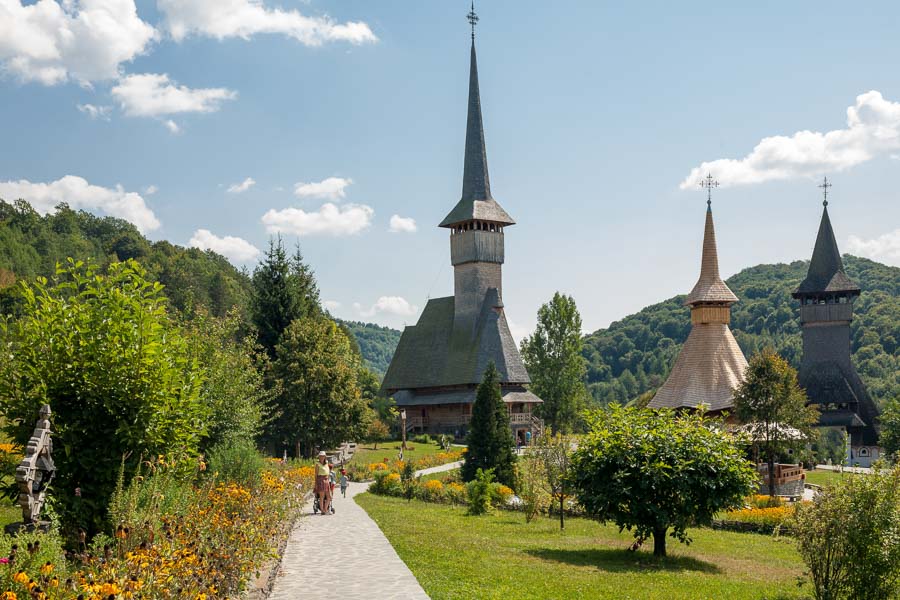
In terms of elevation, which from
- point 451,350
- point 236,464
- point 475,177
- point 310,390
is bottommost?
point 236,464

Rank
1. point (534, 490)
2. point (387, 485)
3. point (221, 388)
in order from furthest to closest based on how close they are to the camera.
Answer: point (387, 485) → point (534, 490) → point (221, 388)

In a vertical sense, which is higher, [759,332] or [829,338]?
[759,332]

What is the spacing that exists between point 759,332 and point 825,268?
1757 inches

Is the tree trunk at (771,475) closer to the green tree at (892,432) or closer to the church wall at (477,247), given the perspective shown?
the green tree at (892,432)

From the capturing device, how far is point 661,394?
43.5 m

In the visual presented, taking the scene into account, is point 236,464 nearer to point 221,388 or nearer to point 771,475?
point 221,388

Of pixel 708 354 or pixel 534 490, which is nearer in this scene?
pixel 534 490

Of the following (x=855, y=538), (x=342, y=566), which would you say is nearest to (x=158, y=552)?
(x=342, y=566)

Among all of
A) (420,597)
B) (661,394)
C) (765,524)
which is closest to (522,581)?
(420,597)

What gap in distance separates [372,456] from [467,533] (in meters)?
23.4

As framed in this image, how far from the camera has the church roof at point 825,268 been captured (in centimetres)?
6106

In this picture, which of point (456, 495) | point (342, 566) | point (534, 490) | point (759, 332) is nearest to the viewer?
point (342, 566)

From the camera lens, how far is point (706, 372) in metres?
42.0

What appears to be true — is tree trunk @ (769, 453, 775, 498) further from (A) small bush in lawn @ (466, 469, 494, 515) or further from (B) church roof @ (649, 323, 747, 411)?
(A) small bush in lawn @ (466, 469, 494, 515)
